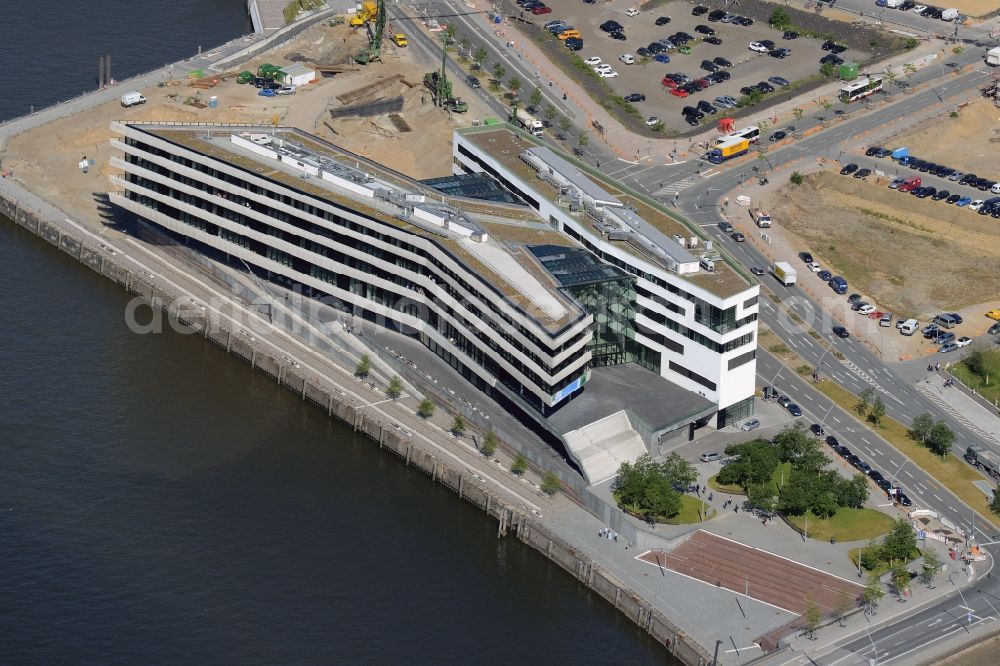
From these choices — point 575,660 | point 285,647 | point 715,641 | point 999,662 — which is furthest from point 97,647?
point 999,662

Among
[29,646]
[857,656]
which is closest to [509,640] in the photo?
[857,656]

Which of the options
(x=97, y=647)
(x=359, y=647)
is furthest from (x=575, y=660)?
(x=97, y=647)

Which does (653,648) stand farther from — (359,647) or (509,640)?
(359,647)

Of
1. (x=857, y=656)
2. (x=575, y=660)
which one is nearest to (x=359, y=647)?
(x=575, y=660)

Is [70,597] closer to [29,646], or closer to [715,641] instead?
[29,646]

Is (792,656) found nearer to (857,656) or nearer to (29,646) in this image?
(857,656)

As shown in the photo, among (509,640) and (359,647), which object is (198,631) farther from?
(509,640)
